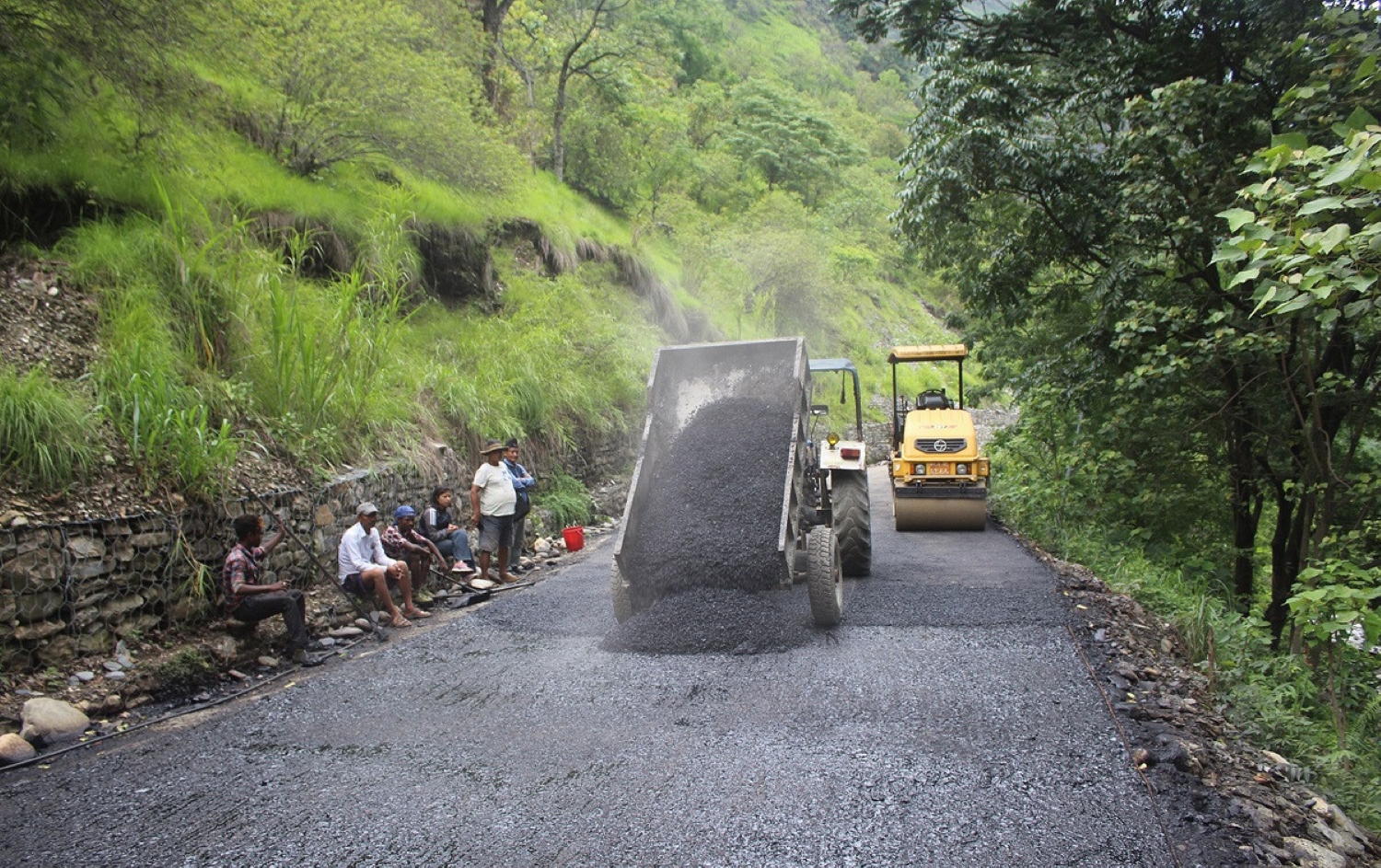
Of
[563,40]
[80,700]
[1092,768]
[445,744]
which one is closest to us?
[1092,768]

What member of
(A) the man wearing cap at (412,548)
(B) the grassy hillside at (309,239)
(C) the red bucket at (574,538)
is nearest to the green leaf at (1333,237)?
(B) the grassy hillside at (309,239)

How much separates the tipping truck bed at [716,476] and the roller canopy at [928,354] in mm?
5201

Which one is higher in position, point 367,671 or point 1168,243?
point 1168,243

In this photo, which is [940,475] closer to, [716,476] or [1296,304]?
[716,476]

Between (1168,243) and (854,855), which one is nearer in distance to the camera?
(854,855)

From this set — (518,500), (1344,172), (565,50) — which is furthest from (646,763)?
(565,50)

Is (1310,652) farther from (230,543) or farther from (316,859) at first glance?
(230,543)

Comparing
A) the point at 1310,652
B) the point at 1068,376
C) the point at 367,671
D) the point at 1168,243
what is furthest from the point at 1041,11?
the point at 367,671

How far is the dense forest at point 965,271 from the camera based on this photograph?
6.21 metres

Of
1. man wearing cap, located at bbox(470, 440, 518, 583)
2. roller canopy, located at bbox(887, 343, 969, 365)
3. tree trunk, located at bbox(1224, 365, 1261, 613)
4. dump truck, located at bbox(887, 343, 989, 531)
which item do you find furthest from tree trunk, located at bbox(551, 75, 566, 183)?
tree trunk, located at bbox(1224, 365, 1261, 613)

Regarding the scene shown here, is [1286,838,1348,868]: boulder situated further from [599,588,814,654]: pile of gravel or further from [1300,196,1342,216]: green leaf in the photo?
[599,588,814,654]: pile of gravel

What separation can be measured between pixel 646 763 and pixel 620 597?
2.43m

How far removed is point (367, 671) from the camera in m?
5.98

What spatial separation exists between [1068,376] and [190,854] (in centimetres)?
887
